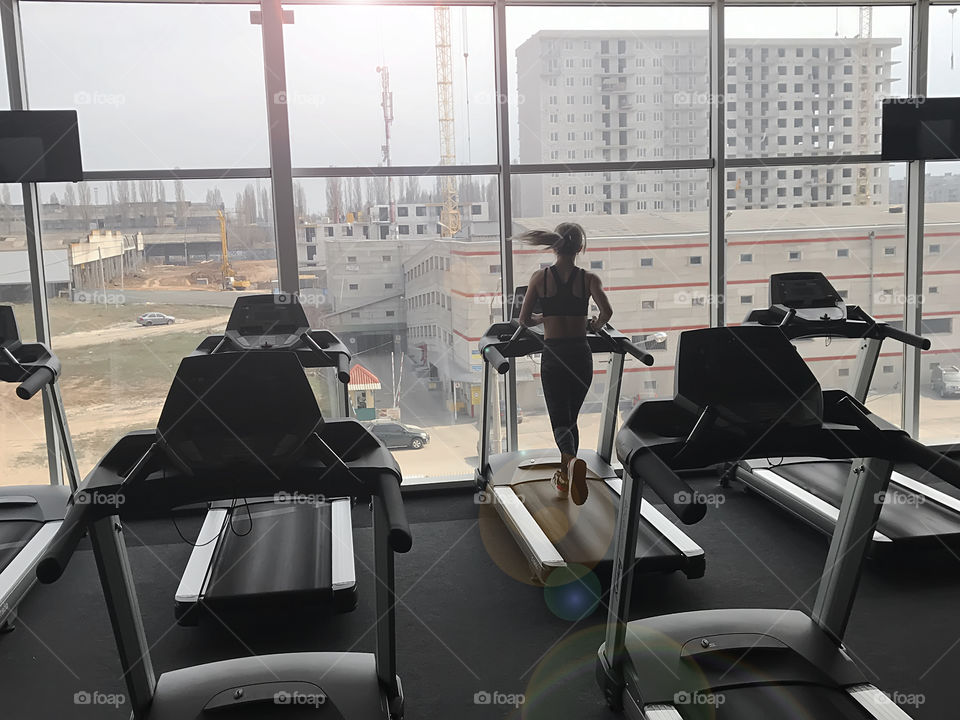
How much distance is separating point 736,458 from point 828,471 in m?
2.84

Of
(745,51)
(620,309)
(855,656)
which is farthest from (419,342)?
(855,656)

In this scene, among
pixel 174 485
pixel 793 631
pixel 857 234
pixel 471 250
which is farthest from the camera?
pixel 857 234

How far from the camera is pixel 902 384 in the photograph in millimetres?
6199

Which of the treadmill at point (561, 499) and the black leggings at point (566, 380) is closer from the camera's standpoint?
the treadmill at point (561, 499)

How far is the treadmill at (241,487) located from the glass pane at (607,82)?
3.45 meters

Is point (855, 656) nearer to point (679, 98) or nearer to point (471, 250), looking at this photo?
point (471, 250)

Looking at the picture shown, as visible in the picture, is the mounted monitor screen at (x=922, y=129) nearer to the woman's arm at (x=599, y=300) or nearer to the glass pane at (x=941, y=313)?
the glass pane at (x=941, y=313)

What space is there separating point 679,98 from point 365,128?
2119 millimetres

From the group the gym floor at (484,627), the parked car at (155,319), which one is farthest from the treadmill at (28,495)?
the parked car at (155,319)

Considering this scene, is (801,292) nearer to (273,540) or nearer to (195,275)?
(273,540)

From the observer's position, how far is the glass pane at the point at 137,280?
17.4 ft

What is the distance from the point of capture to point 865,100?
601 centimetres

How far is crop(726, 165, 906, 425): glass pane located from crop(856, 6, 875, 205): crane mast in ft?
0.23

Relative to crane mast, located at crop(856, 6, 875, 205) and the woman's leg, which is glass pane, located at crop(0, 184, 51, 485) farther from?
crane mast, located at crop(856, 6, 875, 205)
